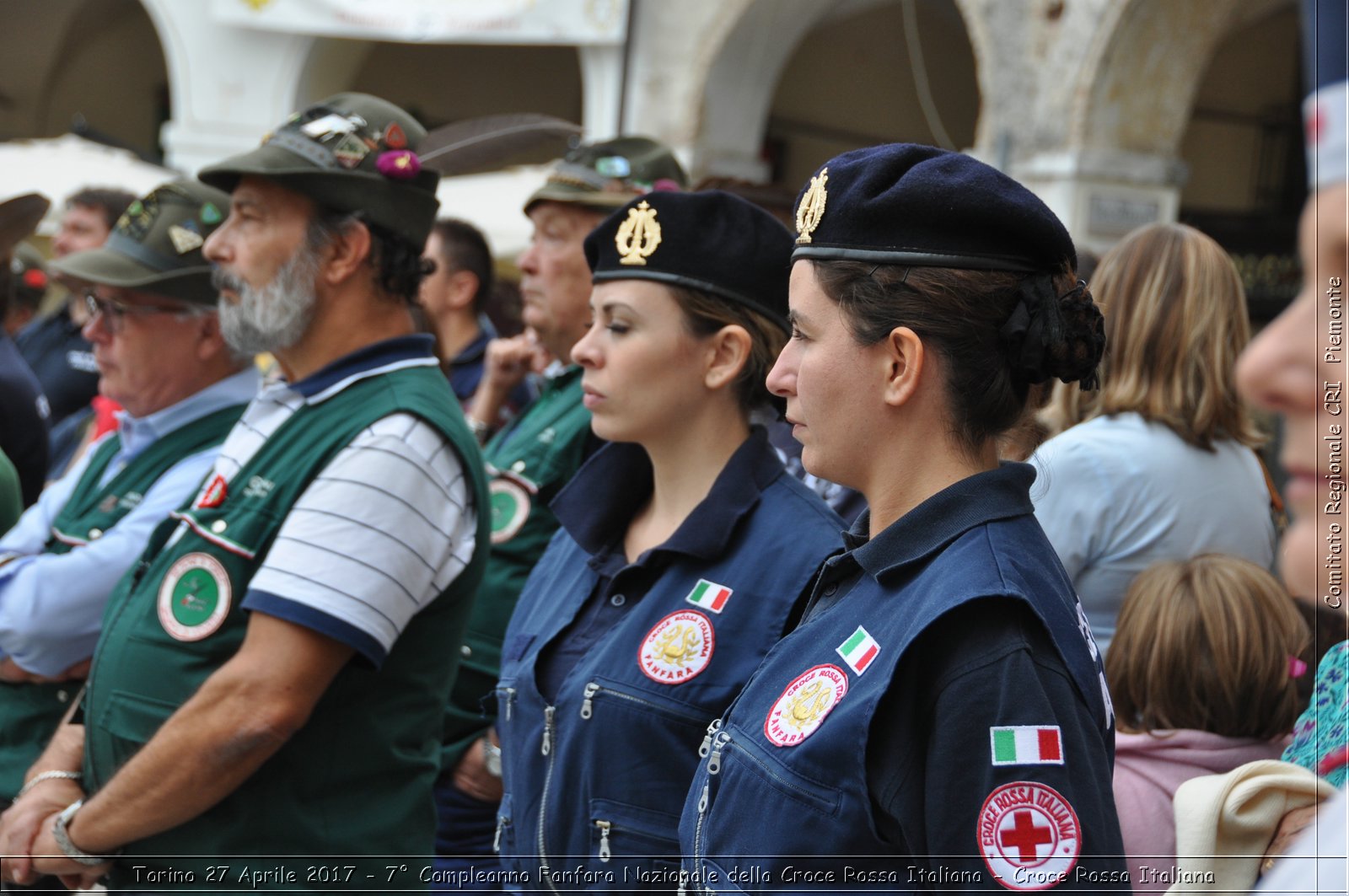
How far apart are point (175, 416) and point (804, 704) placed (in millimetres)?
2308

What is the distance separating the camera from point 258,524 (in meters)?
2.61

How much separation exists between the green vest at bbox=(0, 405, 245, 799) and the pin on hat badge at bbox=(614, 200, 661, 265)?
1332 millimetres

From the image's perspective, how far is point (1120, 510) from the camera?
2.93 meters

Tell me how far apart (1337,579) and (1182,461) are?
1.68 metres

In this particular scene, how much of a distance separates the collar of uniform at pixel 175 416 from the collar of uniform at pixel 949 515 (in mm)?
2258

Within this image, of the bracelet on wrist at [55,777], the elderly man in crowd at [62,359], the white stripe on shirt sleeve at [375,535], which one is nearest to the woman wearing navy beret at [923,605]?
the white stripe on shirt sleeve at [375,535]

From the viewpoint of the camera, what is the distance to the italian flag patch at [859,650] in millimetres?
1637

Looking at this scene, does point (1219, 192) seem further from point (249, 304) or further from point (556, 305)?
point (249, 304)

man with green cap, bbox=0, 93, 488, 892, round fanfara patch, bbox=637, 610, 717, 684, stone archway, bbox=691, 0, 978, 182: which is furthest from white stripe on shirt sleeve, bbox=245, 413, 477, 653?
stone archway, bbox=691, 0, 978, 182

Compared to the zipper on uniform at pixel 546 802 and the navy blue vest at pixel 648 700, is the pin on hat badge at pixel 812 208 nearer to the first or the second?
the navy blue vest at pixel 648 700

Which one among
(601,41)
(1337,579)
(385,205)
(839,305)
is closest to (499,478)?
(385,205)

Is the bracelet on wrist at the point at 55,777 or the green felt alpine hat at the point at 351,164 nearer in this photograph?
the bracelet on wrist at the point at 55,777

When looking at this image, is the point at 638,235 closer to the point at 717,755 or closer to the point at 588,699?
the point at 588,699

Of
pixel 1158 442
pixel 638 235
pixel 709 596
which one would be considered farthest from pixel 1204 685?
pixel 638 235
